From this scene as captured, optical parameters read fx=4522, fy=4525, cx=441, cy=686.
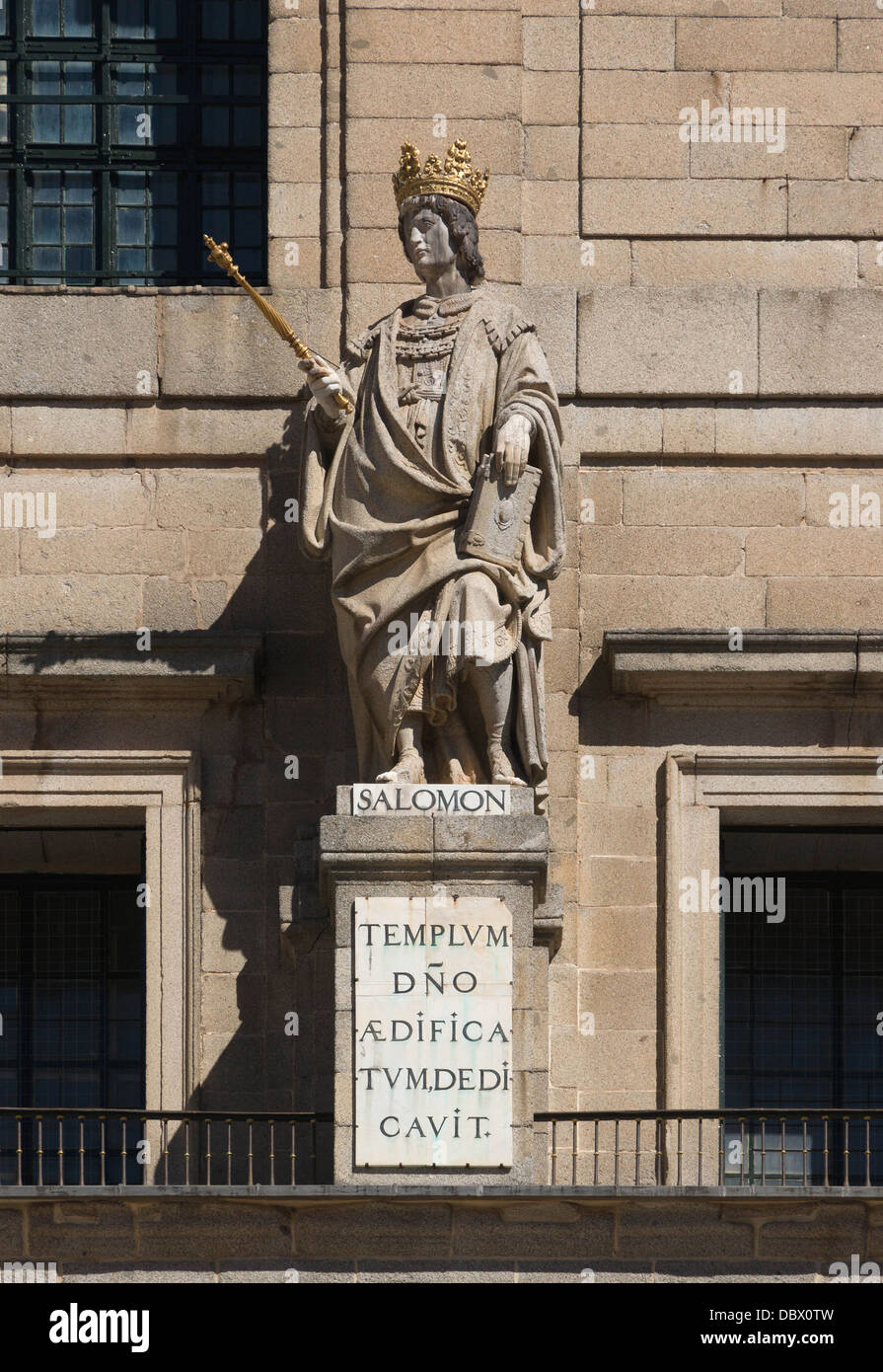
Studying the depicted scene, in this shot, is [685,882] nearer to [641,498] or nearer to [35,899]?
[641,498]

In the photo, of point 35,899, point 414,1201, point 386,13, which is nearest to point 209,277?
point 386,13

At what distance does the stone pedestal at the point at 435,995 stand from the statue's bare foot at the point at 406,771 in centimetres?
24

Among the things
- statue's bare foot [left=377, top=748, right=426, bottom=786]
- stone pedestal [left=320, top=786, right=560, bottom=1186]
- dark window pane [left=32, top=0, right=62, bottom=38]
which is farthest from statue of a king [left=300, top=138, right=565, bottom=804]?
dark window pane [left=32, top=0, right=62, bottom=38]

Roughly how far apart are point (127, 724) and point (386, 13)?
401 cm

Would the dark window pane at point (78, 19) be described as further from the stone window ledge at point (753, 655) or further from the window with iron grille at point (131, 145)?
the stone window ledge at point (753, 655)

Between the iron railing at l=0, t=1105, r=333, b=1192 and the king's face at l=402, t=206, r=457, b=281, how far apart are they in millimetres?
4259

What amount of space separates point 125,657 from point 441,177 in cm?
289

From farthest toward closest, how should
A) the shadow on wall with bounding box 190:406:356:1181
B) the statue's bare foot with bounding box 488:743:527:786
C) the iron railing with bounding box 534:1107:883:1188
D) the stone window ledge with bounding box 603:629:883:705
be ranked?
1. the stone window ledge with bounding box 603:629:883:705
2. the shadow on wall with bounding box 190:406:356:1181
3. the statue's bare foot with bounding box 488:743:527:786
4. the iron railing with bounding box 534:1107:883:1188

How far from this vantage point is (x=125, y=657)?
22797mm

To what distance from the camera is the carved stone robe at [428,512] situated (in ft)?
72.0

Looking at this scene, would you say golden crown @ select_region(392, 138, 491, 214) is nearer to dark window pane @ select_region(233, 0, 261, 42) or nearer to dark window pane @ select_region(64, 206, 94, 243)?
dark window pane @ select_region(233, 0, 261, 42)

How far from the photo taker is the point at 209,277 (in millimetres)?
24125

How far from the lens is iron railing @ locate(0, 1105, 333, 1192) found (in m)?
21.6

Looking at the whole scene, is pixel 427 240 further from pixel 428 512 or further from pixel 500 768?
pixel 500 768
